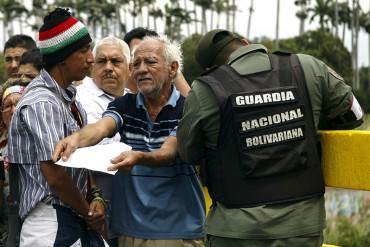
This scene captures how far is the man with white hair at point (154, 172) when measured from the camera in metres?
3.74

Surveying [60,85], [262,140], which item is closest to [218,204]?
[262,140]

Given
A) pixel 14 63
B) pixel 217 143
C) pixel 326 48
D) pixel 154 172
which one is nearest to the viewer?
pixel 217 143

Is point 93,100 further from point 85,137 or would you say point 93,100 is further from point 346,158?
point 346,158

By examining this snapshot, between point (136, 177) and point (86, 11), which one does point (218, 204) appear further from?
point (86, 11)

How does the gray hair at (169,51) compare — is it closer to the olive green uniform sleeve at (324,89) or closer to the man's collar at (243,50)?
the man's collar at (243,50)

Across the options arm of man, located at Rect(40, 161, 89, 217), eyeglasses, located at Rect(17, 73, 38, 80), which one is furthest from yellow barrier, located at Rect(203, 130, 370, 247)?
eyeglasses, located at Rect(17, 73, 38, 80)

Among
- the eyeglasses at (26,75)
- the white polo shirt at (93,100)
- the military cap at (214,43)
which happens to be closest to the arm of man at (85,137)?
the military cap at (214,43)

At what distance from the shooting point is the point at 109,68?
4.85 meters

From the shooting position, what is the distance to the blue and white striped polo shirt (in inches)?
147

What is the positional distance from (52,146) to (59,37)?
0.59 m

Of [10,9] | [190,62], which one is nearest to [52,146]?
[190,62]

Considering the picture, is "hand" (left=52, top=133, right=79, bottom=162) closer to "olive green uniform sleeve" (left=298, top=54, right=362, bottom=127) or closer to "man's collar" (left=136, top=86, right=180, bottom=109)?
"man's collar" (left=136, top=86, right=180, bottom=109)

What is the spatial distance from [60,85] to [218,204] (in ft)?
3.30

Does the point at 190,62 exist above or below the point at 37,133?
below
